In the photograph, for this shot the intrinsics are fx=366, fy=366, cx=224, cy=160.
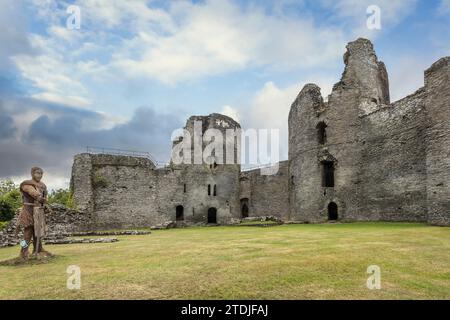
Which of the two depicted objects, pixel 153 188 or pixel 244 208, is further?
pixel 244 208

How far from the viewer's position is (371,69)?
29.1 m

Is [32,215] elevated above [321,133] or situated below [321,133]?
below

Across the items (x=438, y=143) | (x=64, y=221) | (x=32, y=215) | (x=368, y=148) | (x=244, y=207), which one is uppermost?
(x=368, y=148)

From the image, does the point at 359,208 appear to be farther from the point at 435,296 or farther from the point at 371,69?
the point at 435,296

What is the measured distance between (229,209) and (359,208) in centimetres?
1342

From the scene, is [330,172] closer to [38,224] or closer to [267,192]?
[267,192]

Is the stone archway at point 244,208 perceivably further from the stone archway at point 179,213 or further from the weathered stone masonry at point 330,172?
the stone archway at point 179,213

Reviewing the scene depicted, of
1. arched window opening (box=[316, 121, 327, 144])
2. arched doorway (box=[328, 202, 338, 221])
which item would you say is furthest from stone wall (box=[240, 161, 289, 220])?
arched doorway (box=[328, 202, 338, 221])

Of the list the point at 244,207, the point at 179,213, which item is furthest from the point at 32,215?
the point at 244,207

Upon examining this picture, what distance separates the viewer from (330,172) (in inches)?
1201

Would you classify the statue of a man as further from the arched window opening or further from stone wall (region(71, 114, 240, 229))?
the arched window opening

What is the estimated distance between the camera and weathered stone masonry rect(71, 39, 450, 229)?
19719mm

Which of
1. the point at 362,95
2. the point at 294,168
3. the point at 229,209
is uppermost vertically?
the point at 362,95

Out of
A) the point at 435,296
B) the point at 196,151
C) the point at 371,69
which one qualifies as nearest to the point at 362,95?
the point at 371,69
